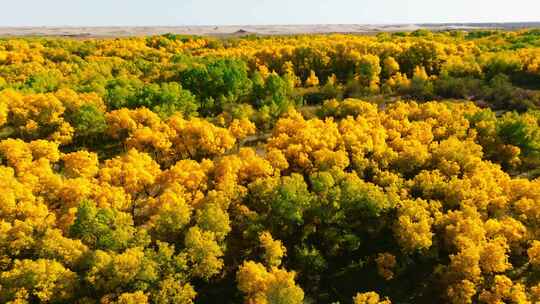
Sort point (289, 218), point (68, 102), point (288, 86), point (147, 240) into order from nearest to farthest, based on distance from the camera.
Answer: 1. point (147, 240)
2. point (289, 218)
3. point (68, 102)
4. point (288, 86)

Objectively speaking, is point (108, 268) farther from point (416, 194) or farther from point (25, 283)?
point (416, 194)

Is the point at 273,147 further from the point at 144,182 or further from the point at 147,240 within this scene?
the point at 147,240

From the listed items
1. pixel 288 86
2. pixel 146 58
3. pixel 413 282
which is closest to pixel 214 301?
pixel 413 282

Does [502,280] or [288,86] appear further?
[288,86]

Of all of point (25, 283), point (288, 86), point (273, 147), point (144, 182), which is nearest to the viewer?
point (25, 283)

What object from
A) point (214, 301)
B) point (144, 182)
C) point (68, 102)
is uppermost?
point (68, 102)

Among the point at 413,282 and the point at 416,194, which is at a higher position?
the point at 416,194
